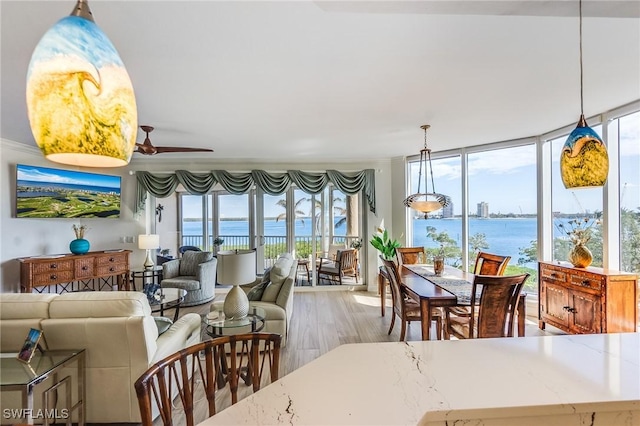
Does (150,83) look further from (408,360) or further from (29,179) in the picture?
(29,179)

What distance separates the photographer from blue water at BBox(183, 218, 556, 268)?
4.63m

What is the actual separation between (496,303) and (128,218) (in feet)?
19.5

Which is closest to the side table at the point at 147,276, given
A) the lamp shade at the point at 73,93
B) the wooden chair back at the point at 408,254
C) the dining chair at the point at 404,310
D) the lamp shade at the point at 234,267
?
the lamp shade at the point at 234,267

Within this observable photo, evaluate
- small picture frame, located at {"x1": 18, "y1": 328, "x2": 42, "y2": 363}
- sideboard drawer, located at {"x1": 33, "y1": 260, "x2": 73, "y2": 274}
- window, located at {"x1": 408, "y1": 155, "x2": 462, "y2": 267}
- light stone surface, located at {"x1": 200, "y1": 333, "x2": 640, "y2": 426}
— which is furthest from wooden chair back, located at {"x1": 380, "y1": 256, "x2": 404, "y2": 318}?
sideboard drawer, located at {"x1": 33, "y1": 260, "x2": 73, "y2": 274}

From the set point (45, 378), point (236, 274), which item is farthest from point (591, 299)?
point (45, 378)

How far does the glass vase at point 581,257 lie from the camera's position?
10.7 ft

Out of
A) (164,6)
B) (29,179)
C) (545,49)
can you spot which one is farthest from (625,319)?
(29,179)

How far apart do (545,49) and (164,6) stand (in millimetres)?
2414

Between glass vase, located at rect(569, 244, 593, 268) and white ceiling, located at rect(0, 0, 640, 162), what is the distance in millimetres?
1536

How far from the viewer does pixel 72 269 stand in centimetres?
438

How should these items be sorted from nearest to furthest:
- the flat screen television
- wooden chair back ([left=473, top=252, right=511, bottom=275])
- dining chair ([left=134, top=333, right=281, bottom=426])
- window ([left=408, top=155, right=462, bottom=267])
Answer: dining chair ([left=134, top=333, right=281, bottom=426])
wooden chair back ([left=473, top=252, right=511, bottom=275])
the flat screen television
window ([left=408, top=155, right=462, bottom=267])

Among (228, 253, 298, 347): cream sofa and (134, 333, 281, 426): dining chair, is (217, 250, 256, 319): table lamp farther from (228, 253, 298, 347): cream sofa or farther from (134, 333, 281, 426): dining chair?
(134, 333, 281, 426): dining chair

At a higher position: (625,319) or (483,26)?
(483,26)

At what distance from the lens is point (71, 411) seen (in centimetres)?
184
